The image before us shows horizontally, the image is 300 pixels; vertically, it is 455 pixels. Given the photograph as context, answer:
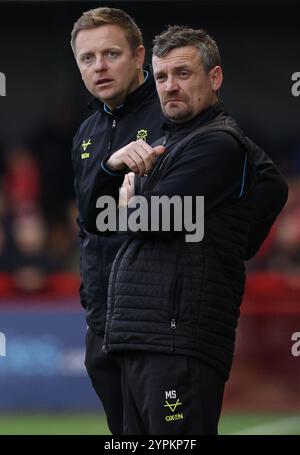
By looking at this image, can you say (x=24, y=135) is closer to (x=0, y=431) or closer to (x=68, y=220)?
(x=68, y=220)

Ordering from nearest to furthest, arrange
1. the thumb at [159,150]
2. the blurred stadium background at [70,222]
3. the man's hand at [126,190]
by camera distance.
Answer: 1. the thumb at [159,150]
2. the man's hand at [126,190]
3. the blurred stadium background at [70,222]

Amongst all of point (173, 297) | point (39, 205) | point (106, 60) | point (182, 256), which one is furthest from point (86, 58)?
point (39, 205)

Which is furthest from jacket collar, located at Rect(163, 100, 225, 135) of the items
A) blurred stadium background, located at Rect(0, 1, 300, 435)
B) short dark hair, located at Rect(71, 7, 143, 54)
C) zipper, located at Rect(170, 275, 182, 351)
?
blurred stadium background, located at Rect(0, 1, 300, 435)

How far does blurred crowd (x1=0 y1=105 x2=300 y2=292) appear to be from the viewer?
950 cm

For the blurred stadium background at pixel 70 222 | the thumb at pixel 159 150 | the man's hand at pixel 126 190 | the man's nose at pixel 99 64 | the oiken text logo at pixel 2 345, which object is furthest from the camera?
the blurred stadium background at pixel 70 222

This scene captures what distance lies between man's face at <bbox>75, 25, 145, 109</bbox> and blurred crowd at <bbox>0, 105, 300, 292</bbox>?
3898mm

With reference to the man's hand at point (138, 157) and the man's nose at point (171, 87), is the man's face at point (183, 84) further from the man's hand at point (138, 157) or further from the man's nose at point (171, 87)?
the man's hand at point (138, 157)

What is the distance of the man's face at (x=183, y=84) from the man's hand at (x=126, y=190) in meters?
0.27

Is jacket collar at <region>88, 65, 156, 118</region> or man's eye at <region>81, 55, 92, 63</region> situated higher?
man's eye at <region>81, 55, 92, 63</region>

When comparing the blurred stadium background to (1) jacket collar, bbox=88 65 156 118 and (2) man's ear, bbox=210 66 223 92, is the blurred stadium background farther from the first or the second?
(2) man's ear, bbox=210 66 223 92

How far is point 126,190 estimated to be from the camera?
4.31 metres

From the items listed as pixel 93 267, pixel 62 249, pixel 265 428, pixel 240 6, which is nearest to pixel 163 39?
pixel 93 267

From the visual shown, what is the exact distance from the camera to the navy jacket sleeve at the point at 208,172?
162 inches

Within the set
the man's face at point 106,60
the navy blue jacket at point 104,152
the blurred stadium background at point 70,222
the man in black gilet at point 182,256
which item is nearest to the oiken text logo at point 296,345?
the blurred stadium background at point 70,222
